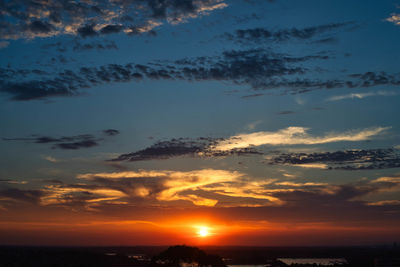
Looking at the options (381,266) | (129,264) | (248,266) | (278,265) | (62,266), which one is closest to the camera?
(381,266)

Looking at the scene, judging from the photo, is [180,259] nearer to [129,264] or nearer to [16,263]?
[129,264]

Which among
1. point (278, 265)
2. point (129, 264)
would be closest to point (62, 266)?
point (129, 264)

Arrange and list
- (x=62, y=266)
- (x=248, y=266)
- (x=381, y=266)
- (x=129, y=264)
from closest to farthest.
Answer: (x=381, y=266)
(x=62, y=266)
(x=129, y=264)
(x=248, y=266)

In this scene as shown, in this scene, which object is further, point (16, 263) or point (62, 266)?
point (16, 263)

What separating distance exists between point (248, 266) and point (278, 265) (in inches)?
1264

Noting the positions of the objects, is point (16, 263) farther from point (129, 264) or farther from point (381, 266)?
point (381, 266)

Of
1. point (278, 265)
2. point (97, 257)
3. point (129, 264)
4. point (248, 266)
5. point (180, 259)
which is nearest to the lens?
point (180, 259)

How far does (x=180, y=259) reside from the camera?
1556 inches

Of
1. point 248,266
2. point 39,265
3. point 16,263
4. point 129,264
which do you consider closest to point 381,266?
point 129,264

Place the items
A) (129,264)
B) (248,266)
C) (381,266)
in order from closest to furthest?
(381,266) → (129,264) → (248,266)

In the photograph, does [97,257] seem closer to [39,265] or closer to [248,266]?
[39,265]

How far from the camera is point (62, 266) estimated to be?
2512 inches

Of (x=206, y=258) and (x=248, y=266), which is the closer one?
(x=206, y=258)

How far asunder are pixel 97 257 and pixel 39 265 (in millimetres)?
12583
